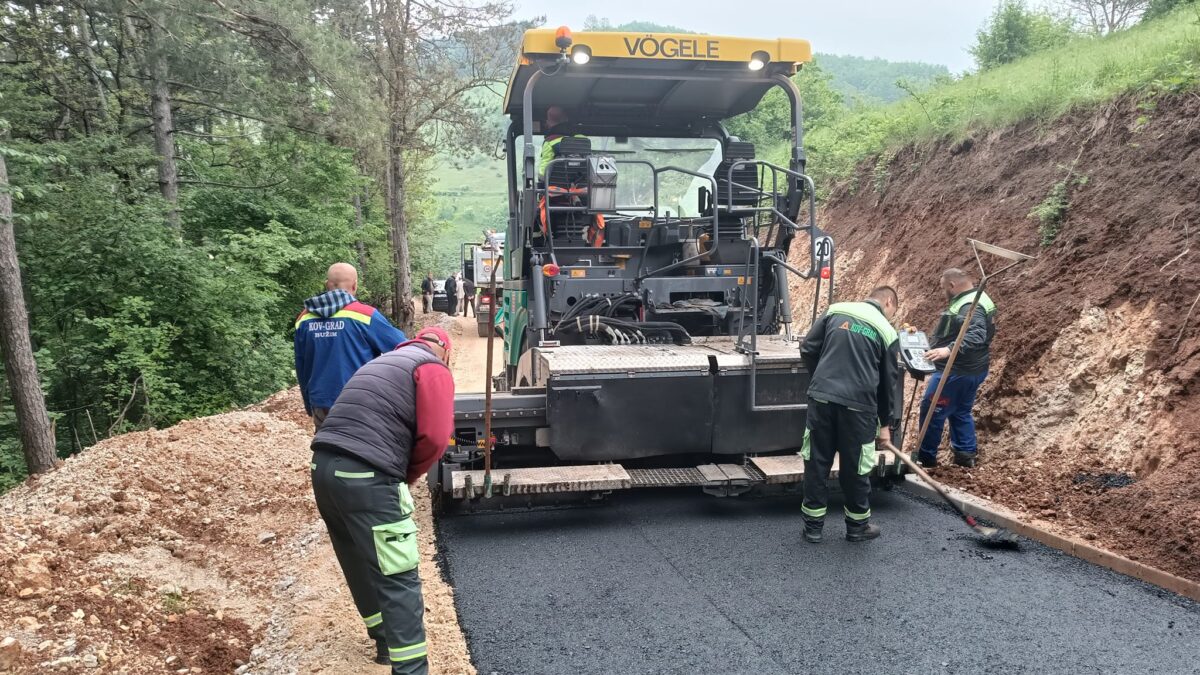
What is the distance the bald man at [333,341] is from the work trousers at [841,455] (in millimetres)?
2405

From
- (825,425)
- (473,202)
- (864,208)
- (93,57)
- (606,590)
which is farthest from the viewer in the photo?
(473,202)

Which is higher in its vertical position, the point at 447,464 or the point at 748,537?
the point at 447,464

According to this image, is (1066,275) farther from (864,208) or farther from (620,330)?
(864,208)

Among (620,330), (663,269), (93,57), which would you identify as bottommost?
(620,330)

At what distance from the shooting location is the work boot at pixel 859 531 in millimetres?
4531

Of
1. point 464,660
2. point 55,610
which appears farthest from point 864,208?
point 55,610

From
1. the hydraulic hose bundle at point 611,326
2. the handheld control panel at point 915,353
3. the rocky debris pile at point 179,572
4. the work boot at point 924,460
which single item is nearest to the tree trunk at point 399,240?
the rocky debris pile at point 179,572

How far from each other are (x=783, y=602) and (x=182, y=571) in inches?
124

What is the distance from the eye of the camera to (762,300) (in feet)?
19.9

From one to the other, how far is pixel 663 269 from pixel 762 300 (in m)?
0.83

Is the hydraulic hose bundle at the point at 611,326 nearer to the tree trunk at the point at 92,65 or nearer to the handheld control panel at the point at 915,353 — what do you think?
the handheld control panel at the point at 915,353

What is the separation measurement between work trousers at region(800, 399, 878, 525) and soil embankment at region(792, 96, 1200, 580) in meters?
1.13

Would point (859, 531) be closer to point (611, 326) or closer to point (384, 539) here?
point (611, 326)

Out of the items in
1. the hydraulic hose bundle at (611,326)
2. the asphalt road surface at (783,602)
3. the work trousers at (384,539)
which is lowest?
the asphalt road surface at (783,602)
